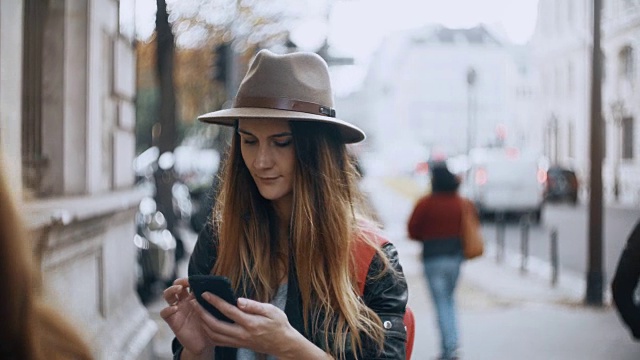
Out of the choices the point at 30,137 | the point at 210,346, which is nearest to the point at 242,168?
the point at 210,346

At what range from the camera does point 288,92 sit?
7.29 feet

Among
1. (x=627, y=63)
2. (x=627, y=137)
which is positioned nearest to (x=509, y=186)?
(x=627, y=137)

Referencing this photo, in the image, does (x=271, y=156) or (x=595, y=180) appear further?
(x=595, y=180)

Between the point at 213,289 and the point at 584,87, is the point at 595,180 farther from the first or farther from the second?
the point at 584,87

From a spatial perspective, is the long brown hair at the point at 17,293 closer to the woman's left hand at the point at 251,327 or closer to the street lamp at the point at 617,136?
the woman's left hand at the point at 251,327

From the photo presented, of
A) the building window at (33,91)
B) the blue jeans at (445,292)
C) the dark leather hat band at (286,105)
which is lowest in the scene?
the blue jeans at (445,292)

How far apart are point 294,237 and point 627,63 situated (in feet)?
114

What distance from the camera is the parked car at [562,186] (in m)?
33.0

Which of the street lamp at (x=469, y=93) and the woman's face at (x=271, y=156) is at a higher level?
the street lamp at (x=469, y=93)

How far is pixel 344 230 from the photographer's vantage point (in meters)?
2.18

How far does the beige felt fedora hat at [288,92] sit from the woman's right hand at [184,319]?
0.48m

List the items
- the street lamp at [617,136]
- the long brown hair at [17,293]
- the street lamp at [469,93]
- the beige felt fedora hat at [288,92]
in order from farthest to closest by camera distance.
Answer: the street lamp at [617,136]
the street lamp at [469,93]
the beige felt fedora hat at [288,92]
the long brown hair at [17,293]

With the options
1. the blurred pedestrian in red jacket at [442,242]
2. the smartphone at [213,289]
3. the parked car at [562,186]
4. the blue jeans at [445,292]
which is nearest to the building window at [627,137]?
the parked car at [562,186]

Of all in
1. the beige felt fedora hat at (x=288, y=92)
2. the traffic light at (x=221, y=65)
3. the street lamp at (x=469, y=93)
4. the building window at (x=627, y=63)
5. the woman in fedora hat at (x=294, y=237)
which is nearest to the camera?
the woman in fedora hat at (x=294, y=237)
